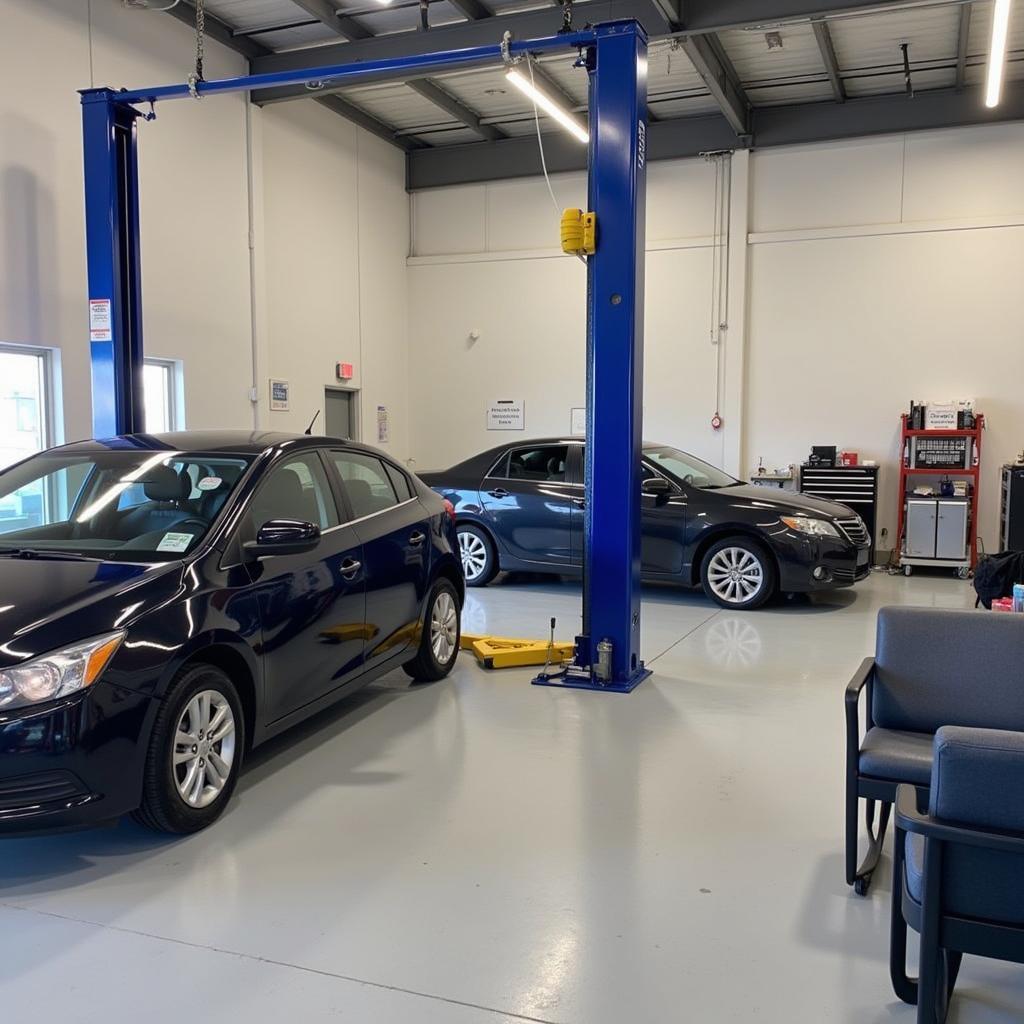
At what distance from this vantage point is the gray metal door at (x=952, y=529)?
886cm

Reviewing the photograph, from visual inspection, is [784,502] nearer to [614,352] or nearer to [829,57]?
[614,352]

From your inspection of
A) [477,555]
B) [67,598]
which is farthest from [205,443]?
[477,555]

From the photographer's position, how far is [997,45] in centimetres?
687

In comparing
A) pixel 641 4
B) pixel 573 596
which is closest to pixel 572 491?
pixel 573 596

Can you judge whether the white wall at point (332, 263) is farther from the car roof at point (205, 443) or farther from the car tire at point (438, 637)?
the car roof at point (205, 443)

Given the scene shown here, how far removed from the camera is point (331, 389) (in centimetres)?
1061

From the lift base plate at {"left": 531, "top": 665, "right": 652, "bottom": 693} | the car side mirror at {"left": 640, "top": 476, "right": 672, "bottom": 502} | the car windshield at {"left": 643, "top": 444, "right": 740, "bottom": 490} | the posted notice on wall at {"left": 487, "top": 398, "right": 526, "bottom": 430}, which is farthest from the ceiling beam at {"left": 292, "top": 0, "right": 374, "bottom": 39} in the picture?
the lift base plate at {"left": 531, "top": 665, "right": 652, "bottom": 693}

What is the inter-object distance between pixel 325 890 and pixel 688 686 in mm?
2659

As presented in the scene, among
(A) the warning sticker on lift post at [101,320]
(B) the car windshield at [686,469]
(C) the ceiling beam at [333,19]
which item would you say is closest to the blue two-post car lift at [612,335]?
(A) the warning sticker on lift post at [101,320]

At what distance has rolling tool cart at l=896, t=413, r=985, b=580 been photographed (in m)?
8.90

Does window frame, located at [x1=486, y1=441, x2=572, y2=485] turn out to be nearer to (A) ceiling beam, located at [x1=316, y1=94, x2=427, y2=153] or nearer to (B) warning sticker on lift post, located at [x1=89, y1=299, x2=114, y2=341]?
(B) warning sticker on lift post, located at [x1=89, y1=299, x2=114, y2=341]

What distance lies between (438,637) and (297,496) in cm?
137

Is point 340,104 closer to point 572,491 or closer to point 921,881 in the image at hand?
point 572,491

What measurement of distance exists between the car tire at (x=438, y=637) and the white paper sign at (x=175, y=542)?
1568mm
